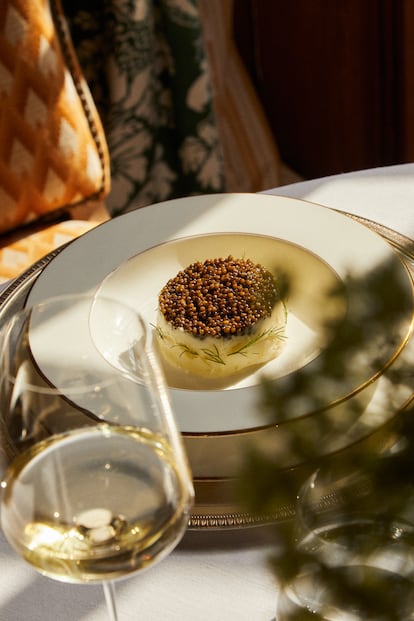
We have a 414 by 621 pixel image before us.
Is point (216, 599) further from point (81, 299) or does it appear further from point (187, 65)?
point (187, 65)

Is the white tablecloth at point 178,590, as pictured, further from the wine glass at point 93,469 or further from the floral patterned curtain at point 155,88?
the floral patterned curtain at point 155,88

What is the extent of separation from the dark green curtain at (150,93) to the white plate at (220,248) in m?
0.98

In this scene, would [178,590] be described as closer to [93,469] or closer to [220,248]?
[93,469]

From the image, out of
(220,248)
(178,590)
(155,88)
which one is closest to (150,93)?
(155,88)

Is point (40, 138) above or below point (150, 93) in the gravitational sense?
above

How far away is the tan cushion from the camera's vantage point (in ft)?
4.56

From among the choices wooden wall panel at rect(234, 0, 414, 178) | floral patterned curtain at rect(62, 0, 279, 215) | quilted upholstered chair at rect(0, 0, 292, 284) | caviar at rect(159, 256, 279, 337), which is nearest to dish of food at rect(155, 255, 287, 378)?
caviar at rect(159, 256, 279, 337)

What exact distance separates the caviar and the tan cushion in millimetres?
684

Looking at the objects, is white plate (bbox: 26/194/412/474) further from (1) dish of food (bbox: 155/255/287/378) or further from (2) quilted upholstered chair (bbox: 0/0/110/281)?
(2) quilted upholstered chair (bbox: 0/0/110/281)

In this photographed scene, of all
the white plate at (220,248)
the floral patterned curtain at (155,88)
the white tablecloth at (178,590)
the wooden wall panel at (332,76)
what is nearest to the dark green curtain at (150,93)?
the floral patterned curtain at (155,88)

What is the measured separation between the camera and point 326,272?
0.93 meters

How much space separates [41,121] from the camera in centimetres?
144

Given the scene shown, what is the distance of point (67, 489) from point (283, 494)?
213 mm

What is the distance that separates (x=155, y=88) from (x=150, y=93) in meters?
0.03
